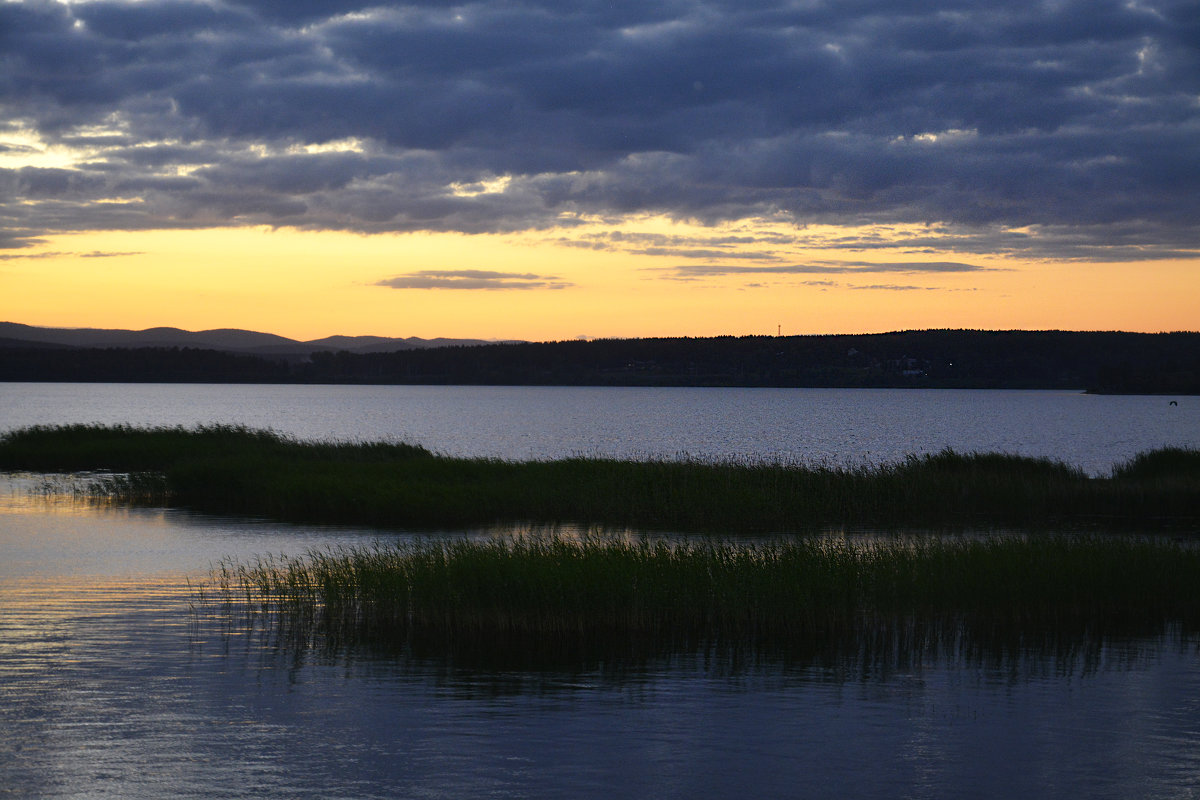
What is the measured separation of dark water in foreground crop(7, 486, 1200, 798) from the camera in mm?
12117

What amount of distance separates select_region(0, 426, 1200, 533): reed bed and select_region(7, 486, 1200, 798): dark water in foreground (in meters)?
16.2

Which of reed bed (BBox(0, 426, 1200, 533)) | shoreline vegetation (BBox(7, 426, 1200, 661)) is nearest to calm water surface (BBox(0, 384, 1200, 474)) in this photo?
reed bed (BBox(0, 426, 1200, 533))

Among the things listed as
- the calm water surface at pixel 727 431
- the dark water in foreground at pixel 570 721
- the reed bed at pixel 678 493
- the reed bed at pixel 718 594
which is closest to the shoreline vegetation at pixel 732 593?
the reed bed at pixel 718 594

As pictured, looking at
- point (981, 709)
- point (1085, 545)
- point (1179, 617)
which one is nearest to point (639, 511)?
point (1085, 545)

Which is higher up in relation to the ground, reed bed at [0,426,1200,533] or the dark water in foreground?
reed bed at [0,426,1200,533]

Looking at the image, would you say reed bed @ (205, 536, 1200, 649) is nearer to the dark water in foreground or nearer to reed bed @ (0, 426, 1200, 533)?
the dark water in foreground

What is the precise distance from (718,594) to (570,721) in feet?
20.7

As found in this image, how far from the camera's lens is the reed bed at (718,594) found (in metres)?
19.2

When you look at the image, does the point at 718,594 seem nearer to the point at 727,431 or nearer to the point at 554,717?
the point at 554,717

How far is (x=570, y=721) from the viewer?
14.3 meters

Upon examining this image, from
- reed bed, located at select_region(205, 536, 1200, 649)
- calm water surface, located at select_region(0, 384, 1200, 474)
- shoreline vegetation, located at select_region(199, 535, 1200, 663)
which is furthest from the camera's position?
calm water surface, located at select_region(0, 384, 1200, 474)

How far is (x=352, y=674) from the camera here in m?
16.5

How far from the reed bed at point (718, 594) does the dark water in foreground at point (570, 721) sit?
147cm

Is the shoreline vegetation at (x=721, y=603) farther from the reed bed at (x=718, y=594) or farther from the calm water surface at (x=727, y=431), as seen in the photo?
the calm water surface at (x=727, y=431)
